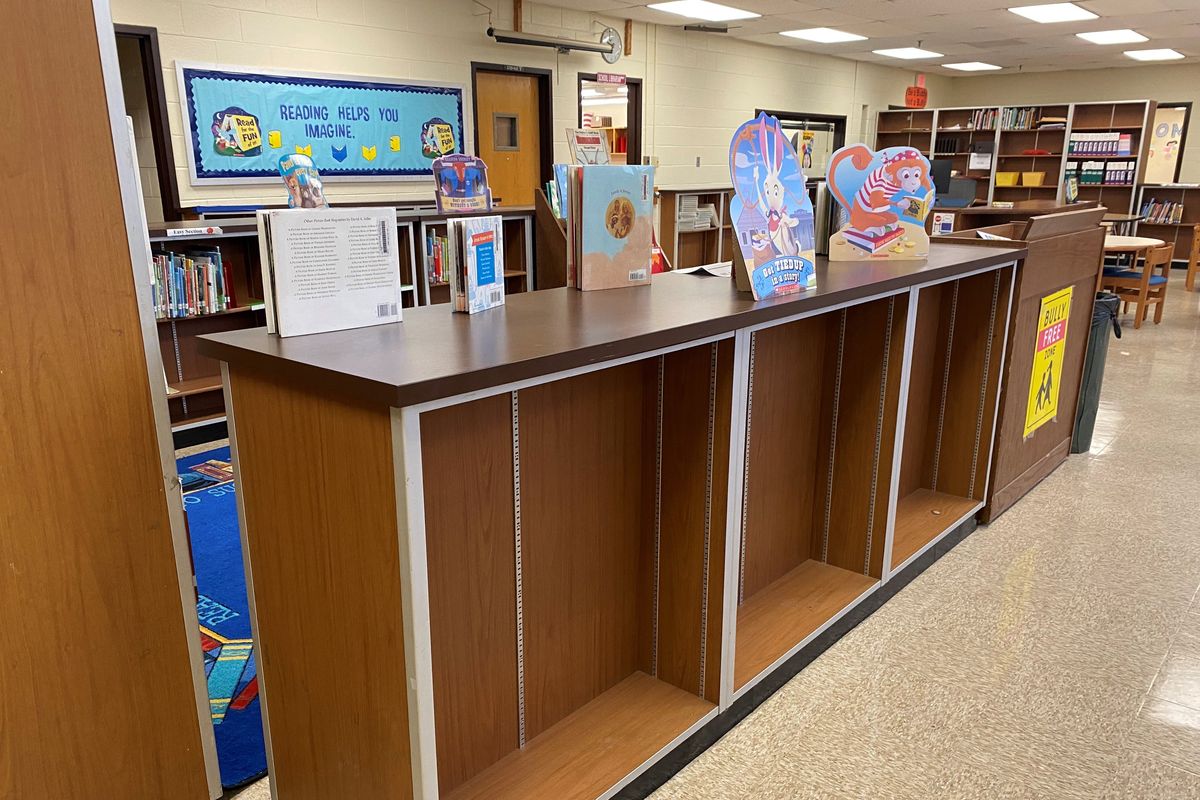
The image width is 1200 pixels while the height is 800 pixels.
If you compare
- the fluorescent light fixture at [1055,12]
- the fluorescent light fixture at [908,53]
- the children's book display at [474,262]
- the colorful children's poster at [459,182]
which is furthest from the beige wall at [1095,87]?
the children's book display at [474,262]

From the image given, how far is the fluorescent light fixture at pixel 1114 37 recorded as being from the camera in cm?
963

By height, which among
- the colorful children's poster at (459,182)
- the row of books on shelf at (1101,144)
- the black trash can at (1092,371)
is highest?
the row of books on shelf at (1101,144)

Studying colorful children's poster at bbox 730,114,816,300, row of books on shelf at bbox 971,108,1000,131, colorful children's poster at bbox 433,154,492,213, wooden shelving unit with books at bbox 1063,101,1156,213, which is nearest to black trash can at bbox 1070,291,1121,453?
colorful children's poster at bbox 730,114,816,300

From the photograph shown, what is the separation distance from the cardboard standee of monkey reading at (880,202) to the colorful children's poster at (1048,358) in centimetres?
90

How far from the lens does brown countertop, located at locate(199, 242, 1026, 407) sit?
49.3 inches

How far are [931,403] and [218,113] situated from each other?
16.3 ft

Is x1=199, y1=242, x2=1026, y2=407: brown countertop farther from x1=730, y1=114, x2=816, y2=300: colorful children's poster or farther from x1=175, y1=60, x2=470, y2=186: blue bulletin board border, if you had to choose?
x1=175, y1=60, x2=470, y2=186: blue bulletin board border

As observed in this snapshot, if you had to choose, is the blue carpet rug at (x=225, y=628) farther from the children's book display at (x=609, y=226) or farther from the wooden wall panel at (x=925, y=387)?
the wooden wall panel at (x=925, y=387)

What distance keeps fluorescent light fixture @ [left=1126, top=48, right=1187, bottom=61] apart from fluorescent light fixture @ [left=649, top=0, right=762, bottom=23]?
21.7ft

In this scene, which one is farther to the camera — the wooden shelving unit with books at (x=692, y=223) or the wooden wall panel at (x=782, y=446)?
the wooden shelving unit with books at (x=692, y=223)

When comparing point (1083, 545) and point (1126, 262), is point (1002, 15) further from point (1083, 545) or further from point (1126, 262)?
point (1083, 545)

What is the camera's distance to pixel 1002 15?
27.7ft

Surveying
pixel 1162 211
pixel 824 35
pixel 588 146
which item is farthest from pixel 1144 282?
pixel 588 146

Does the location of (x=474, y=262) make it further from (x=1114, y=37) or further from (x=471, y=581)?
(x=1114, y=37)
